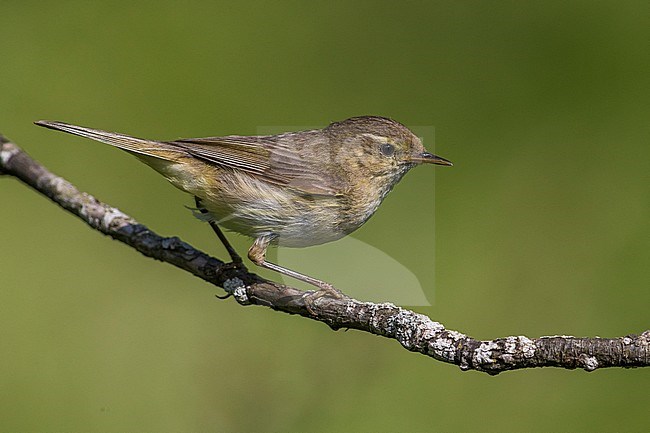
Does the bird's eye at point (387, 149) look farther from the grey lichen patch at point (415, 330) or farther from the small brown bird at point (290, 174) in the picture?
the grey lichen patch at point (415, 330)

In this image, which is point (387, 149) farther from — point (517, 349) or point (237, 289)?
point (517, 349)

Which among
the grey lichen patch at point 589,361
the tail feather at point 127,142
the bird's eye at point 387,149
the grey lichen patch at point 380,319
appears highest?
the bird's eye at point 387,149

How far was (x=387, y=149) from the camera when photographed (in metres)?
2.42

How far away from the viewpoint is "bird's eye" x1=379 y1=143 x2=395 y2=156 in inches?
95.0

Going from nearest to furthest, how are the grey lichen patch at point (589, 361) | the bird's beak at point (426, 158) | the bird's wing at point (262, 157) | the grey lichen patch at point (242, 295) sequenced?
the grey lichen patch at point (589, 361)
the bird's beak at point (426, 158)
the grey lichen patch at point (242, 295)
the bird's wing at point (262, 157)

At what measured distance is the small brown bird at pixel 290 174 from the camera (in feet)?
8.01

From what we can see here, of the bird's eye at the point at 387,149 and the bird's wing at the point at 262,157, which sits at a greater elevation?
the bird's eye at the point at 387,149

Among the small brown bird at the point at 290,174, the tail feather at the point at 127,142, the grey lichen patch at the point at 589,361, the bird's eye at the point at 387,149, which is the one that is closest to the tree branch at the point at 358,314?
the grey lichen patch at the point at 589,361

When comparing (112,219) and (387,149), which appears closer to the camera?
(387,149)

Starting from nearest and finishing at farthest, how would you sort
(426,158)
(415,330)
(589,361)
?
1. (589,361)
2. (415,330)
3. (426,158)

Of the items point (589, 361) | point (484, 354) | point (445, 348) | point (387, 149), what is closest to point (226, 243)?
point (387, 149)

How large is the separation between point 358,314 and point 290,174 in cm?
80

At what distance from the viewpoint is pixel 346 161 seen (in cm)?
250

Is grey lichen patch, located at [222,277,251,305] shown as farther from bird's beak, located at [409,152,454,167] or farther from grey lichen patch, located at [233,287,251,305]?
bird's beak, located at [409,152,454,167]
